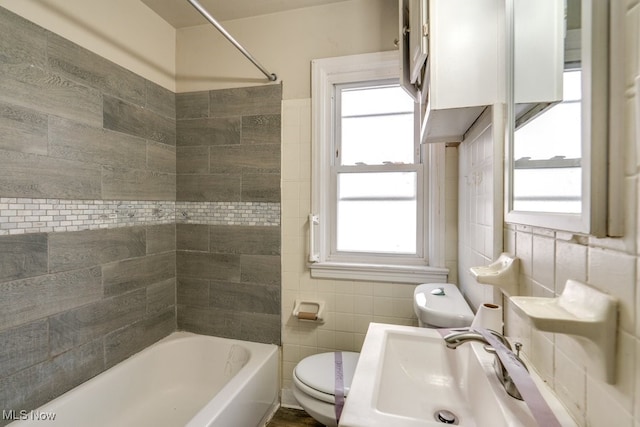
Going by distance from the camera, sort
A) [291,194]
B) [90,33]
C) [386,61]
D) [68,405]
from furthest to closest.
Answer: [291,194], [386,61], [90,33], [68,405]

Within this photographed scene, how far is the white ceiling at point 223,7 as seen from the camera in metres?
1.77

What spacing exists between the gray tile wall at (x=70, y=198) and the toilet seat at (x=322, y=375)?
3.52 ft

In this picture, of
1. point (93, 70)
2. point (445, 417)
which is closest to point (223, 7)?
point (93, 70)

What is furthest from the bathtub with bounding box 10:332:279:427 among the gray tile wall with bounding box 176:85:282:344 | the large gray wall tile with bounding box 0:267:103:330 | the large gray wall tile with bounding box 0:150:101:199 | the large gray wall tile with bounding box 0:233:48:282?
the large gray wall tile with bounding box 0:150:101:199

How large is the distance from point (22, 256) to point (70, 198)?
32cm

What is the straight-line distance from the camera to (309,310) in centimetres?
185

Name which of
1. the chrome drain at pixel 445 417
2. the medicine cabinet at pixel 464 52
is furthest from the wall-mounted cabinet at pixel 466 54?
the chrome drain at pixel 445 417

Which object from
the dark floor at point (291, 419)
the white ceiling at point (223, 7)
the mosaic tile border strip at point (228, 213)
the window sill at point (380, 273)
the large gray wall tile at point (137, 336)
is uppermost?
the white ceiling at point (223, 7)

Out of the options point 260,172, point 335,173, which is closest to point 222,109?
point 260,172

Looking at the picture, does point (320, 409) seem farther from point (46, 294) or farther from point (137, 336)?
point (46, 294)

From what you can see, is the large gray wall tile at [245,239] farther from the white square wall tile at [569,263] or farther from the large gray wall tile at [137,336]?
the white square wall tile at [569,263]

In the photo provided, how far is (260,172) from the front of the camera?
190cm

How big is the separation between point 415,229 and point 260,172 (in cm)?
107

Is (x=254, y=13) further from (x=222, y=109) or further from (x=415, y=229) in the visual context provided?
(x=415, y=229)
